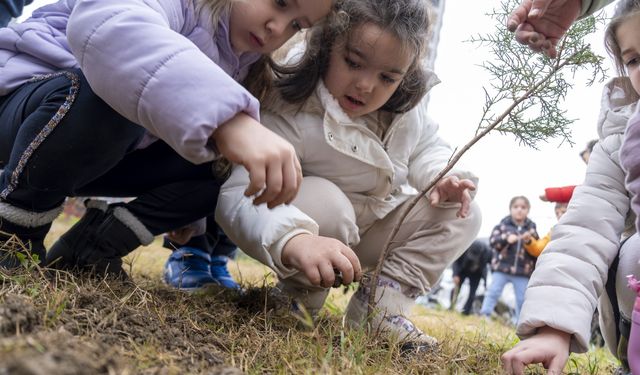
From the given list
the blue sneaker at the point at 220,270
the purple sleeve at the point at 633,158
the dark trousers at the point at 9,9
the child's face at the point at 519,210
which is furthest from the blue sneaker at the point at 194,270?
the child's face at the point at 519,210

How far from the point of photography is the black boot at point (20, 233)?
136 centimetres

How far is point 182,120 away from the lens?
105cm

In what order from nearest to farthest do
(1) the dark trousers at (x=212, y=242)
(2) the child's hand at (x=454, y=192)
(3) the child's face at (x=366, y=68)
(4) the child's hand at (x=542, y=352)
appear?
(4) the child's hand at (x=542, y=352), (2) the child's hand at (x=454, y=192), (3) the child's face at (x=366, y=68), (1) the dark trousers at (x=212, y=242)

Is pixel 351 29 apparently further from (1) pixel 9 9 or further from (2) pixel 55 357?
(2) pixel 55 357

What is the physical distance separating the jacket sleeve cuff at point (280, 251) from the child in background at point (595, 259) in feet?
1.98

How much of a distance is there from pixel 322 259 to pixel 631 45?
101cm

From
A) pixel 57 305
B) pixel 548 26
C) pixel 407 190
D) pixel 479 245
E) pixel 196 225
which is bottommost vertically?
pixel 479 245

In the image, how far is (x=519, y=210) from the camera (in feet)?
21.9

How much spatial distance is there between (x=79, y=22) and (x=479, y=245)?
22.5 ft

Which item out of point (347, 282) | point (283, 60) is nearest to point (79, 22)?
point (347, 282)

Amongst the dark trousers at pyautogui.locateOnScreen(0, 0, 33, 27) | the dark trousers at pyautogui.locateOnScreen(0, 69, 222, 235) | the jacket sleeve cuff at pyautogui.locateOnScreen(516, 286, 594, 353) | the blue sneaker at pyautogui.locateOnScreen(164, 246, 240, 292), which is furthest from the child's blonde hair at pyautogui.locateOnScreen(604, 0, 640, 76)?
the dark trousers at pyautogui.locateOnScreen(0, 0, 33, 27)

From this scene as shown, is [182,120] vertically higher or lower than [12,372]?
higher

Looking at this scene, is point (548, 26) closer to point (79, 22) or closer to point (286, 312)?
point (286, 312)

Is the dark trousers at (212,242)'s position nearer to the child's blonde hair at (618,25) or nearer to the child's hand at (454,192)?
the child's hand at (454,192)
